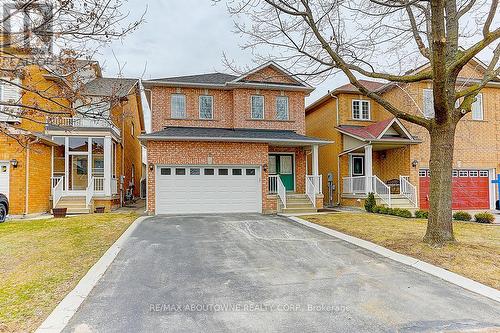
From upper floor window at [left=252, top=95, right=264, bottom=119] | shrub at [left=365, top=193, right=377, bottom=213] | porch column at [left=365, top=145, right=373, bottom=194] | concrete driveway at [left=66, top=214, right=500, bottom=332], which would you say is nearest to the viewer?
concrete driveway at [left=66, top=214, right=500, bottom=332]

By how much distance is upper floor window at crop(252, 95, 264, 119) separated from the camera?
18.1 meters

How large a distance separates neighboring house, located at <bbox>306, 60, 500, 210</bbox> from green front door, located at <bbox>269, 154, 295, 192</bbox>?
3470 mm

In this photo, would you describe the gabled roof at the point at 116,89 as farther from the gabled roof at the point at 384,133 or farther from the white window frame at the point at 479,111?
the white window frame at the point at 479,111

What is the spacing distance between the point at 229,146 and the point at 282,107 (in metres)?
4.40

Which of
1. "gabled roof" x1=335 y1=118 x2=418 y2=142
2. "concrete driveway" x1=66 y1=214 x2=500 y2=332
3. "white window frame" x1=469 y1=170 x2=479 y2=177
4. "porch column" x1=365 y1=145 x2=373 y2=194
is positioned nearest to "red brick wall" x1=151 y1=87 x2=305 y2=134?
"gabled roof" x1=335 y1=118 x2=418 y2=142

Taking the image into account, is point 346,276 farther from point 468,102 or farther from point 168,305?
point 468,102

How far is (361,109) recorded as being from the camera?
2056 cm

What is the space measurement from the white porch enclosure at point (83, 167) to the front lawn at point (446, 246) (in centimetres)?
1063

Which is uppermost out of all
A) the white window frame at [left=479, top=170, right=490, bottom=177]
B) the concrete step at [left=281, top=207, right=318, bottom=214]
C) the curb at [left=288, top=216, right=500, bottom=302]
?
the white window frame at [left=479, top=170, right=490, bottom=177]

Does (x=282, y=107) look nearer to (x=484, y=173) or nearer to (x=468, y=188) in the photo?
(x=468, y=188)

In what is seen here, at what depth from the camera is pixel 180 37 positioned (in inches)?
416

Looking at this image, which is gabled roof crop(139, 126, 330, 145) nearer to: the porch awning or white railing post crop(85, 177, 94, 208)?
the porch awning

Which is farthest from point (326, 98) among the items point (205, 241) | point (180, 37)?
point (205, 241)

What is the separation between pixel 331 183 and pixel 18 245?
16.0 m
